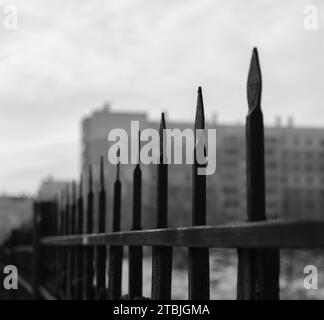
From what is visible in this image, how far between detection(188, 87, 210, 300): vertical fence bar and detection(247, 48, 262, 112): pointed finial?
1.24ft

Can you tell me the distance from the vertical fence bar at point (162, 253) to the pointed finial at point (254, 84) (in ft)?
2.50

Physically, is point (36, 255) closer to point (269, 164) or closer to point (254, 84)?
point (254, 84)

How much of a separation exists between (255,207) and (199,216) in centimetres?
46

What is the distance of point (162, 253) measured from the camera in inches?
101

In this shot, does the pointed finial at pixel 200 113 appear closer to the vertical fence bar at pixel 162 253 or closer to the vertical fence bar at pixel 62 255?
the vertical fence bar at pixel 162 253

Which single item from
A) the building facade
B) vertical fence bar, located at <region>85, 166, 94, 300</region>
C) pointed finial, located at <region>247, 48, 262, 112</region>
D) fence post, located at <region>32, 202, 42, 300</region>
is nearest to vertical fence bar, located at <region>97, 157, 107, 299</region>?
vertical fence bar, located at <region>85, 166, 94, 300</region>

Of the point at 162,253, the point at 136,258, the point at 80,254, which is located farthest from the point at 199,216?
the point at 80,254

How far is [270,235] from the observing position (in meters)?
1.53

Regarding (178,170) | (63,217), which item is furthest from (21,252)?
(178,170)

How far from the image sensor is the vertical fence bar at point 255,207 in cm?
168

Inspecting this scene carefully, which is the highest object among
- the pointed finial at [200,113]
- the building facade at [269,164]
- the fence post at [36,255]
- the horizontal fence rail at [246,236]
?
the building facade at [269,164]

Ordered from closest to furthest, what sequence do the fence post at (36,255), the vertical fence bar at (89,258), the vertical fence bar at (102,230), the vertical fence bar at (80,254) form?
the vertical fence bar at (102,230) → the vertical fence bar at (89,258) → the vertical fence bar at (80,254) → the fence post at (36,255)

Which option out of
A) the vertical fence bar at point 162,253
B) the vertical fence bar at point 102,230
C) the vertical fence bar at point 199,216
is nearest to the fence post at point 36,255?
the vertical fence bar at point 102,230

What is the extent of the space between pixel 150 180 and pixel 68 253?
87.2 meters
